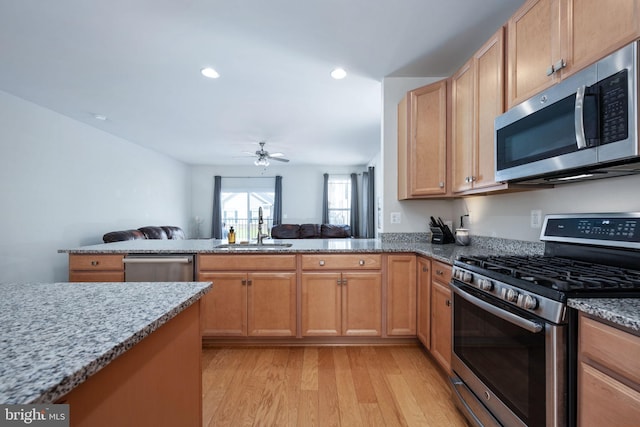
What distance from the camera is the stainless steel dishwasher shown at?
2.32 meters

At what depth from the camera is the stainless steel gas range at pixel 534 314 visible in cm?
96

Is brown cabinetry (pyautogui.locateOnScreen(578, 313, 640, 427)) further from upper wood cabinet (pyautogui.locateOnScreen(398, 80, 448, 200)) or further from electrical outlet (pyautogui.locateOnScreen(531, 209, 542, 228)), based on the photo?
upper wood cabinet (pyautogui.locateOnScreen(398, 80, 448, 200))

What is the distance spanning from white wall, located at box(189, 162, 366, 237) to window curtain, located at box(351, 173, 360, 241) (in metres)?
0.32

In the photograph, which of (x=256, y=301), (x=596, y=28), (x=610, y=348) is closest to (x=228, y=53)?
(x=256, y=301)

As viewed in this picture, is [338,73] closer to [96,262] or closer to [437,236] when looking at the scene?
[437,236]

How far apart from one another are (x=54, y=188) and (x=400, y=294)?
4.39 m

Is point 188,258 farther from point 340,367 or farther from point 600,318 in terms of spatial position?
point 600,318

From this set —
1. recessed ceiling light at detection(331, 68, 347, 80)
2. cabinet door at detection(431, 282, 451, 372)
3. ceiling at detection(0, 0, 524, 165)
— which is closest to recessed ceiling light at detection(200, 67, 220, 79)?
ceiling at detection(0, 0, 524, 165)

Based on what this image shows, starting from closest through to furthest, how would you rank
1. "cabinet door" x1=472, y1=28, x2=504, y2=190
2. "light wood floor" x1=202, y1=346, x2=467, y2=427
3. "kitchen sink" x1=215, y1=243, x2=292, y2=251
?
"light wood floor" x1=202, y1=346, x2=467, y2=427, "cabinet door" x1=472, y1=28, x2=504, y2=190, "kitchen sink" x1=215, y1=243, x2=292, y2=251

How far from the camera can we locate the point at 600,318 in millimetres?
852

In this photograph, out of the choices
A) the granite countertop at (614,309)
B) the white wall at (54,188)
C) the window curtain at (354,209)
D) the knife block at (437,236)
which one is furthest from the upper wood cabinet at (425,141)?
the window curtain at (354,209)

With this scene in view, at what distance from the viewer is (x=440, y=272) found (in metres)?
1.93

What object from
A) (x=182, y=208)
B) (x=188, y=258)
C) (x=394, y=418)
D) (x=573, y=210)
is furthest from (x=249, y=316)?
(x=182, y=208)

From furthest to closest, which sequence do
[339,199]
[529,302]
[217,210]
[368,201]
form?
1. [339,199]
2. [217,210]
3. [368,201]
4. [529,302]
